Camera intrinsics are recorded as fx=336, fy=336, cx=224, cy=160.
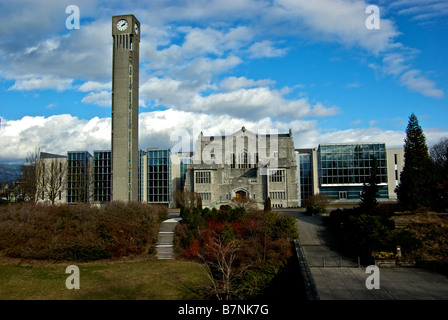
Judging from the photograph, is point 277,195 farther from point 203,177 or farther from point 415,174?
point 415,174

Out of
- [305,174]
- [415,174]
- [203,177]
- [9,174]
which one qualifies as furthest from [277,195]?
[9,174]

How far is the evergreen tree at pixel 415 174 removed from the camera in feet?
89.9

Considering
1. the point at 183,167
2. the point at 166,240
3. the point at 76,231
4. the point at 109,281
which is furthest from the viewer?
the point at 183,167

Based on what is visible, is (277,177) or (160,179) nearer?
(277,177)

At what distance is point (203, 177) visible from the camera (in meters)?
55.4

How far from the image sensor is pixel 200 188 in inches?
2169

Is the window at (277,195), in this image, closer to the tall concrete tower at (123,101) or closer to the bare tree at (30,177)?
the tall concrete tower at (123,101)

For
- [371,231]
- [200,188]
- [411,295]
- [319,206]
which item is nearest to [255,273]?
[411,295]

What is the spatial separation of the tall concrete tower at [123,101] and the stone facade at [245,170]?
12.1m

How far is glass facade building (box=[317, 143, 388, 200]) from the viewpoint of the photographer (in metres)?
59.7

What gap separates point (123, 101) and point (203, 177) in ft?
57.8

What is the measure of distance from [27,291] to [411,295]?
1925cm

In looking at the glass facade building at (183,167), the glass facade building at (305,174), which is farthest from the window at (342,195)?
the glass facade building at (183,167)

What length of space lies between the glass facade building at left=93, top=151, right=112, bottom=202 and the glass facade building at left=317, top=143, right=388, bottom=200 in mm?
38281
